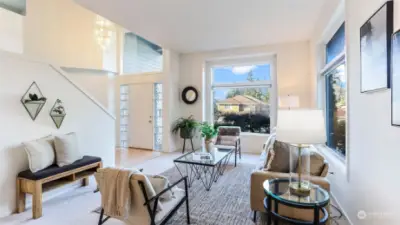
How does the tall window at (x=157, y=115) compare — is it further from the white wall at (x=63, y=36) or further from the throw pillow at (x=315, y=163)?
the throw pillow at (x=315, y=163)

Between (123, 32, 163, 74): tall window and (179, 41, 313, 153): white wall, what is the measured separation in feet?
3.68

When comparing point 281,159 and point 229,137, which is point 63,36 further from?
point 281,159

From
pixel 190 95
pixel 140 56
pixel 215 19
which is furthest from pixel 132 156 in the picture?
pixel 215 19

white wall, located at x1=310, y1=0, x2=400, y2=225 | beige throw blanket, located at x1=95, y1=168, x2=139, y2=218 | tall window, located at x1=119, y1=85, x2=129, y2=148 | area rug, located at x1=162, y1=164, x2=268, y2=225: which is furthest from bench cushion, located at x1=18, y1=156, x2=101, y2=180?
tall window, located at x1=119, y1=85, x2=129, y2=148

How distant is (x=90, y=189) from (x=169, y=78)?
141 inches

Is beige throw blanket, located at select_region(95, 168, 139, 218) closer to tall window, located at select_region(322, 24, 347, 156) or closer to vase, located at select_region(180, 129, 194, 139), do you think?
tall window, located at select_region(322, 24, 347, 156)

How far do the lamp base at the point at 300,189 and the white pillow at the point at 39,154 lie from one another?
9.16 ft

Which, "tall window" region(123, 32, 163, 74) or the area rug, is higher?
"tall window" region(123, 32, 163, 74)

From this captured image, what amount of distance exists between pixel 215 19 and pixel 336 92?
7.87 feet

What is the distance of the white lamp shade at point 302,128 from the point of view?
1.69m

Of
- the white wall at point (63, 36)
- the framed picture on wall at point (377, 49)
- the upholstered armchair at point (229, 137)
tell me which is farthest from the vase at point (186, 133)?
the framed picture on wall at point (377, 49)

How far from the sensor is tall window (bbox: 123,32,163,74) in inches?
260

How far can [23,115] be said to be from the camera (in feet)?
9.04

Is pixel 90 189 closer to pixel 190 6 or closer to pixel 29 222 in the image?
pixel 29 222
